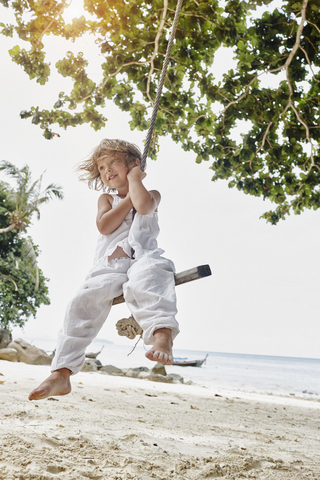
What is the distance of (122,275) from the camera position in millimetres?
2266

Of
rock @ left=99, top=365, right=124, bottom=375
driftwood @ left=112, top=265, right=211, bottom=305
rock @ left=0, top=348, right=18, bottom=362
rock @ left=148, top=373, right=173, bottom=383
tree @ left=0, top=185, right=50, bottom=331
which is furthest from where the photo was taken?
tree @ left=0, top=185, right=50, bottom=331

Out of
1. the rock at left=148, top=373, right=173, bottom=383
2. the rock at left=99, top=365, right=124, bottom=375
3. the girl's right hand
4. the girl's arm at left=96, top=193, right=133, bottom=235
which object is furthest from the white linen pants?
the rock at left=99, top=365, right=124, bottom=375

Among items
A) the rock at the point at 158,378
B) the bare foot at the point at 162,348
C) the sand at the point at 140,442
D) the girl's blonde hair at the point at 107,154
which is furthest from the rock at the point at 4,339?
the bare foot at the point at 162,348

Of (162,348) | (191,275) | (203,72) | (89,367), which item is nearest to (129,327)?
(162,348)

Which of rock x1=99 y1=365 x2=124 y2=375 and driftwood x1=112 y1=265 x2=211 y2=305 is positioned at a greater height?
driftwood x1=112 y1=265 x2=211 y2=305

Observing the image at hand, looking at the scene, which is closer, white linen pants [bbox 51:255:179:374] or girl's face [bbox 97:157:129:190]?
white linen pants [bbox 51:255:179:374]

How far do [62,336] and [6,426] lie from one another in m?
1.46

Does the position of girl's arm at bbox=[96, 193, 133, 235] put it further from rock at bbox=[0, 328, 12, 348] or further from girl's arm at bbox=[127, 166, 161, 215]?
rock at bbox=[0, 328, 12, 348]

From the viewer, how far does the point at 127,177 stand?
241cm

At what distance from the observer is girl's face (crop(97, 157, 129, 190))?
99.3 inches

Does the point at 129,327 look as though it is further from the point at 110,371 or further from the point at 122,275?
the point at 110,371

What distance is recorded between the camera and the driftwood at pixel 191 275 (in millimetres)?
1921

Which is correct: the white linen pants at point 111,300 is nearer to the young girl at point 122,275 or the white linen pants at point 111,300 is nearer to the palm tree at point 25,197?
the young girl at point 122,275

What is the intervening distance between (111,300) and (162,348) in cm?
56
